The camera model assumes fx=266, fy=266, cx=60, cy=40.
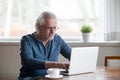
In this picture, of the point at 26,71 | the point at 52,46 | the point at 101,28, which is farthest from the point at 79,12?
the point at 26,71

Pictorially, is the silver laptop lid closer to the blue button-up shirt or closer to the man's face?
the blue button-up shirt

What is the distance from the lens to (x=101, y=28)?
145 inches

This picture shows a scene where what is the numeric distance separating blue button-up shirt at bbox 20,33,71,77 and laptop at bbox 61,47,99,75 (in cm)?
25

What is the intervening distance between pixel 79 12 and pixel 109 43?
0.63 metres

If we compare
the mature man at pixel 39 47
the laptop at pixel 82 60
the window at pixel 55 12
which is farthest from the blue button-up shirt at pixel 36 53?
the window at pixel 55 12

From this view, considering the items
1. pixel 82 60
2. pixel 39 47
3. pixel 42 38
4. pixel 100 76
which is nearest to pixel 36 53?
pixel 39 47

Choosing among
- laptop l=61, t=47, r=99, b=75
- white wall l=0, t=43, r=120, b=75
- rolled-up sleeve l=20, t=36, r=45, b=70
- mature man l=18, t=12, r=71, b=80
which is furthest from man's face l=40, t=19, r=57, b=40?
white wall l=0, t=43, r=120, b=75

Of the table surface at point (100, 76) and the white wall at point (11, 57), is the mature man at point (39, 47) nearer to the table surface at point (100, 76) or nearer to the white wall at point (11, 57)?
the table surface at point (100, 76)

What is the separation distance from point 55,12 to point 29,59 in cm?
173

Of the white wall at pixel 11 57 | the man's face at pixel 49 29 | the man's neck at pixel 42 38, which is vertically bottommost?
the white wall at pixel 11 57

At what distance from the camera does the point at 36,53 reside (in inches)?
95.0

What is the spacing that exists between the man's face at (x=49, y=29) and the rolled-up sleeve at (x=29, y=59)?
0.53 feet

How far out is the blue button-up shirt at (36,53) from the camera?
2234mm

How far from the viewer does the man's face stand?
238 cm
